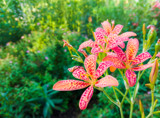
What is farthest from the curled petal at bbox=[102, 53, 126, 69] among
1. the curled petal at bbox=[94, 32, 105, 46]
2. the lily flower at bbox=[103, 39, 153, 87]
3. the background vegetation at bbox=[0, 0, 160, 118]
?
the background vegetation at bbox=[0, 0, 160, 118]

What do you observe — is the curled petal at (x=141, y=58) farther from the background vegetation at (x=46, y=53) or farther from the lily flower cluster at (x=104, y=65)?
the background vegetation at (x=46, y=53)

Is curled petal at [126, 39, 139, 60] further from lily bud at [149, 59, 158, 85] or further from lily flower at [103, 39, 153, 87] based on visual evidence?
lily bud at [149, 59, 158, 85]

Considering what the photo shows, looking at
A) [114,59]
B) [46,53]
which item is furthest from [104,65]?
[46,53]

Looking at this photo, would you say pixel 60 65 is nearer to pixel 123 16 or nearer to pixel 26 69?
pixel 26 69

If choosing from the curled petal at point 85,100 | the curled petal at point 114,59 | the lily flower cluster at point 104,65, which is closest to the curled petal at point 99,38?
the lily flower cluster at point 104,65

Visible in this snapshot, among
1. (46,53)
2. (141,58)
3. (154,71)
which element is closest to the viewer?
(154,71)

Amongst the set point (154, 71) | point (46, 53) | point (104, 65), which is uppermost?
point (46, 53)

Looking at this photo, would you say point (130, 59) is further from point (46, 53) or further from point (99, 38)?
point (46, 53)

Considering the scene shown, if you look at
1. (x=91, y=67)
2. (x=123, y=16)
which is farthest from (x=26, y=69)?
(x=123, y=16)
